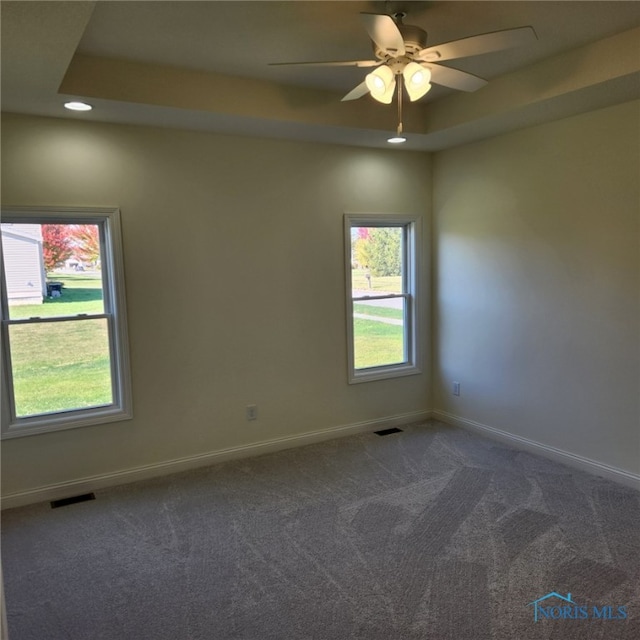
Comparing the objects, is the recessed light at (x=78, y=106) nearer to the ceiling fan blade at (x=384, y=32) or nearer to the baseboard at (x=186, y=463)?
the ceiling fan blade at (x=384, y=32)

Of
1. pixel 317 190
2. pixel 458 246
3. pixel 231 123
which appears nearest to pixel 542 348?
pixel 458 246

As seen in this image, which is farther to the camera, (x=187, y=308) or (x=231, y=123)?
(x=187, y=308)

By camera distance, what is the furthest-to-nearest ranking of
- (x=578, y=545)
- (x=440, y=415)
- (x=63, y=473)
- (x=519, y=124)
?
(x=440, y=415)
(x=519, y=124)
(x=63, y=473)
(x=578, y=545)

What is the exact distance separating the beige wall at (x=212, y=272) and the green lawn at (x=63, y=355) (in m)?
0.22

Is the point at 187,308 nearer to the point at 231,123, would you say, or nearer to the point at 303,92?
the point at 231,123

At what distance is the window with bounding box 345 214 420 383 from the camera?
4551 millimetres

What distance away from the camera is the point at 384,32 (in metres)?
2.10

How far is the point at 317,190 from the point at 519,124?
1.62 meters

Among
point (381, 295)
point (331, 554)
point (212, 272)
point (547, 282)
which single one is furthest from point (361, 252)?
point (331, 554)

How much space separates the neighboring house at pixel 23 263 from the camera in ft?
10.9

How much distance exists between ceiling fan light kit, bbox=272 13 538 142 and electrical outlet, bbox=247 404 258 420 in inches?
100

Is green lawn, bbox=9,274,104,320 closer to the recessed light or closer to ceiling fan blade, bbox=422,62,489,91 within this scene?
the recessed light

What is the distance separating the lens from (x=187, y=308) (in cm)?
383

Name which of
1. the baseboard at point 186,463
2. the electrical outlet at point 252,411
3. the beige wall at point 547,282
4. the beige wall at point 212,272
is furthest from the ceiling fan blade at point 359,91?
the baseboard at point 186,463
